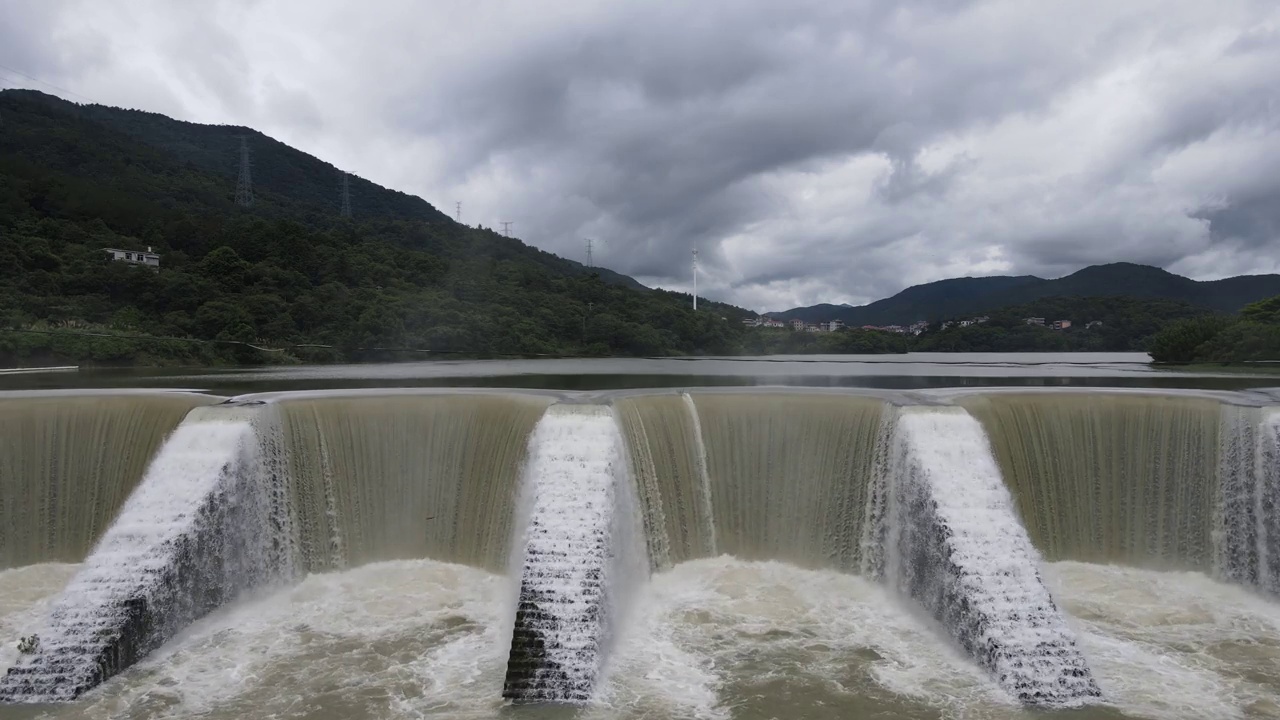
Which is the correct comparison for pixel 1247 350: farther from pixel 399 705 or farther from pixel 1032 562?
pixel 399 705

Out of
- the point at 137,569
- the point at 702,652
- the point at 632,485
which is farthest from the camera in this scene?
the point at 632,485

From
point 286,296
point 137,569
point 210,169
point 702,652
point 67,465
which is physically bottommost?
point 702,652

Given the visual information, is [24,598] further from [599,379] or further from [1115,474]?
[599,379]

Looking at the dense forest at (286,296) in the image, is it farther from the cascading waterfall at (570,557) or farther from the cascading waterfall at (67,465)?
the cascading waterfall at (570,557)

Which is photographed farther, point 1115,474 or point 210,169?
point 210,169

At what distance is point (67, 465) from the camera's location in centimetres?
1083

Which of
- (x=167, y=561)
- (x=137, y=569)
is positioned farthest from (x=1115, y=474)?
(x=137, y=569)

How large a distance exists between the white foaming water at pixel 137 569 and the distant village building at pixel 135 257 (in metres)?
39.0

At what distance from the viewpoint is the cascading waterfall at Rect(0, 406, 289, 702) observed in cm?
741

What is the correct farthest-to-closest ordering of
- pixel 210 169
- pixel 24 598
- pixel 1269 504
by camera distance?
pixel 210 169 → pixel 1269 504 → pixel 24 598

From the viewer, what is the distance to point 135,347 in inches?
1244

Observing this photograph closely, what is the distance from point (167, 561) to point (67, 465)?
3880 millimetres

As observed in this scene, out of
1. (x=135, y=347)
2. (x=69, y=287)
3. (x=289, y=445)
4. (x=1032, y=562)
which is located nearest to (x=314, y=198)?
(x=69, y=287)

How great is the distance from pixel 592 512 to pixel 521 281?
5743cm
